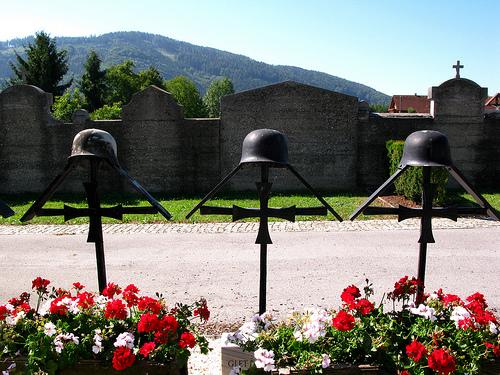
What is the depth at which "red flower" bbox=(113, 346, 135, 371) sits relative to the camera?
3246 mm

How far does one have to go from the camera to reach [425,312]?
3.75m

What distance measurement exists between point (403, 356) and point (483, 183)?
16899mm

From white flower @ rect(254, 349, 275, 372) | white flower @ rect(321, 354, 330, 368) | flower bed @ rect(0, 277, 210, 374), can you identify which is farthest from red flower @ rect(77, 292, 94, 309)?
white flower @ rect(321, 354, 330, 368)

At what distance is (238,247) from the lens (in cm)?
1038

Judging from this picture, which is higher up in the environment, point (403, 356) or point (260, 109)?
point (260, 109)

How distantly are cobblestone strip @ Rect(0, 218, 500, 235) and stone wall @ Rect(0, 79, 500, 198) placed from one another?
5.48m

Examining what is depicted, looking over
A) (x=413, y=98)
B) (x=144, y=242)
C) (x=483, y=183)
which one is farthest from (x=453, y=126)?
(x=413, y=98)

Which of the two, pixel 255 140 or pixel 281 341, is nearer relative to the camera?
pixel 281 341

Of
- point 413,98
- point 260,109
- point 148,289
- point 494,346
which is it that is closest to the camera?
point 494,346

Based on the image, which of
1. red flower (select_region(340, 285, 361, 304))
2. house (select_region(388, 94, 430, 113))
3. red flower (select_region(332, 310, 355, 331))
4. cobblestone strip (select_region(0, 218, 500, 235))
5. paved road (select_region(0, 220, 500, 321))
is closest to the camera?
red flower (select_region(332, 310, 355, 331))

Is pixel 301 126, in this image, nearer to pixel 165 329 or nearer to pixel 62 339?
Answer: pixel 165 329

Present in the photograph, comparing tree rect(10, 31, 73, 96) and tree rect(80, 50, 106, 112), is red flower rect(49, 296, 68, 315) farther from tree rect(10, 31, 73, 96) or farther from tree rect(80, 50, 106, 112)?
tree rect(80, 50, 106, 112)

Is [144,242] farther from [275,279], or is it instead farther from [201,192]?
[201,192]

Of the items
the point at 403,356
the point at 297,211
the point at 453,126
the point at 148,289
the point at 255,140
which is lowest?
the point at 148,289
